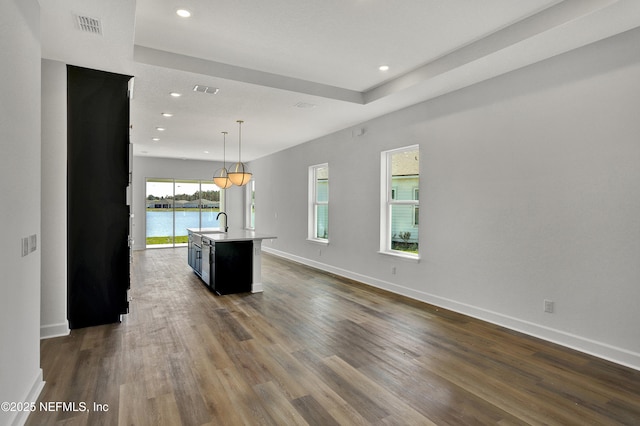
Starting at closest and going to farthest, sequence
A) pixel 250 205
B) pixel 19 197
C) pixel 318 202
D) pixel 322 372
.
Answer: pixel 19 197, pixel 322 372, pixel 318 202, pixel 250 205

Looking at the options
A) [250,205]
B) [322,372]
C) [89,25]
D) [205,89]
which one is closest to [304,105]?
[205,89]

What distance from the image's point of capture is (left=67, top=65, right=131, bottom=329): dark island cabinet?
3.51 m

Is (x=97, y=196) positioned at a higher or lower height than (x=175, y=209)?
higher

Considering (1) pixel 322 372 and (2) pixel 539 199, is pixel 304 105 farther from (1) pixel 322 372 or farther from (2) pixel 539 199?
(1) pixel 322 372

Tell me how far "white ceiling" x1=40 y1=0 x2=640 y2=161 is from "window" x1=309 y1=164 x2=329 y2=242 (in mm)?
2276

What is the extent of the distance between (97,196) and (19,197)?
1.74 metres

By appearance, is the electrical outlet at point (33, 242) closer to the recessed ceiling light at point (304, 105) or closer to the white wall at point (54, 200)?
the white wall at point (54, 200)

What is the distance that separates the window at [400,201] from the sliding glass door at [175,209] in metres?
7.19

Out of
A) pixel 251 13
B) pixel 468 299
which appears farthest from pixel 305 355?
pixel 251 13

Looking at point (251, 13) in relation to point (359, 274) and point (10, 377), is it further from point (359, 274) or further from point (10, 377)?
point (359, 274)

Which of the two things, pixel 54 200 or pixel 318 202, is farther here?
pixel 318 202

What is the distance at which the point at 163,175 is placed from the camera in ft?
33.6

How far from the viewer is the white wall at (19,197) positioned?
1757 millimetres

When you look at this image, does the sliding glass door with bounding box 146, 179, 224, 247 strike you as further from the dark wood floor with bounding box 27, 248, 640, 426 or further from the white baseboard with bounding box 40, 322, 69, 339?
the white baseboard with bounding box 40, 322, 69, 339
